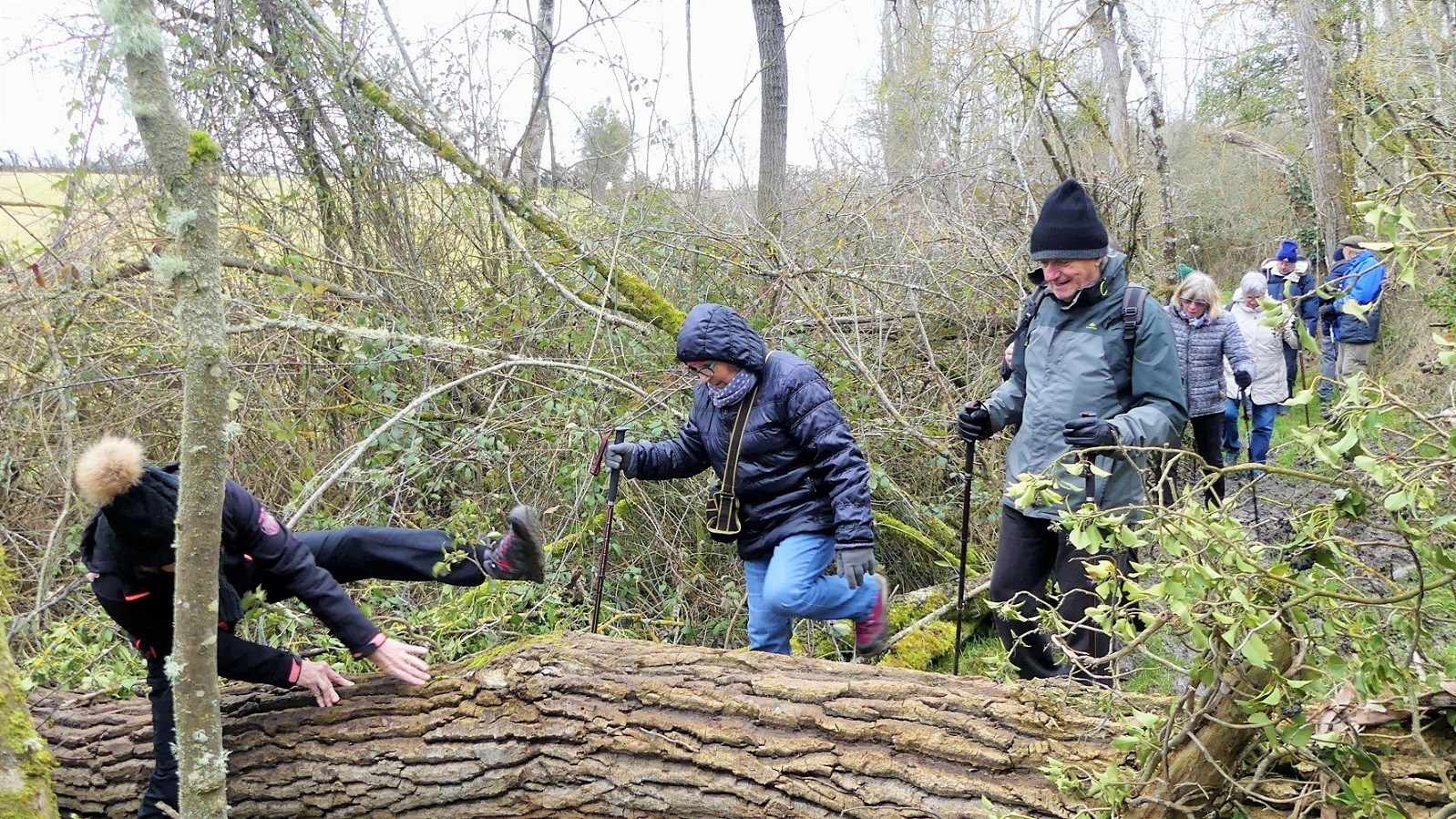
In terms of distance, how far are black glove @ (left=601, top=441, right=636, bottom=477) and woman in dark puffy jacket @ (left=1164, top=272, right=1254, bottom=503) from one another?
4230 millimetres

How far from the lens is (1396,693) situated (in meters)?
2.00

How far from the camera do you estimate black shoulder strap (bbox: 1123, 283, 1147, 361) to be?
3285 mm

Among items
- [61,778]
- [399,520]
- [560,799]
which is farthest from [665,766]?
[399,520]

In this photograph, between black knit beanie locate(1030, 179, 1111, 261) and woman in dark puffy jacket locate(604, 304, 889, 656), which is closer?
black knit beanie locate(1030, 179, 1111, 261)

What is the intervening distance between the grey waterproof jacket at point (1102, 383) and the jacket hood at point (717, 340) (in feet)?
3.63

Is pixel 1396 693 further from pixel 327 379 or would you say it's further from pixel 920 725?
pixel 327 379

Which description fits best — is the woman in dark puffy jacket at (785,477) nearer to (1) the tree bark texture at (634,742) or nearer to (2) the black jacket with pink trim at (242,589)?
(1) the tree bark texture at (634,742)

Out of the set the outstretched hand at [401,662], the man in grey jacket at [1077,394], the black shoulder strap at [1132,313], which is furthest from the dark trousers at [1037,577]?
the outstretched hand at [401,662]

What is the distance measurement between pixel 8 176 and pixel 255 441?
2.03 meters

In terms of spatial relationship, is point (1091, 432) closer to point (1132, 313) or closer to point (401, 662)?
point (1132, 313)

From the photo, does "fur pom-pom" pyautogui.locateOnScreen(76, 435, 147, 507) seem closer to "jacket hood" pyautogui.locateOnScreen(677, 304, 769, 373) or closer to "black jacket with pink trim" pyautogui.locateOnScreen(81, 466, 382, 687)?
"black jacket with pink trim" pyautogui.locateOnScreen(81, 466, 382, 687)

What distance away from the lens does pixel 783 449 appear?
389 cm

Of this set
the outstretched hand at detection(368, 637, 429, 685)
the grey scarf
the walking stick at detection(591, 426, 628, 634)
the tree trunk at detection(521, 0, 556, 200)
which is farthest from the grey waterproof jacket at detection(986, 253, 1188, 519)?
the tree trunk at detection(521, 0, 556, 200)

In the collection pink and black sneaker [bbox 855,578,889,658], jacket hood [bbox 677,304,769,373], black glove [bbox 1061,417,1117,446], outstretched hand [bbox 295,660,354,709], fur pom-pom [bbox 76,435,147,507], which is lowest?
pink and black sneaker [bbox 855,578,889,658]
